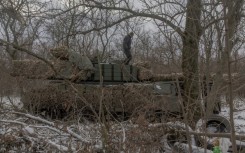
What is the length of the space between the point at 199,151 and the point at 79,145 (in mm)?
1323

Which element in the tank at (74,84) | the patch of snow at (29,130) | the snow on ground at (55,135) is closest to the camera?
the snow on ground at (55,135)

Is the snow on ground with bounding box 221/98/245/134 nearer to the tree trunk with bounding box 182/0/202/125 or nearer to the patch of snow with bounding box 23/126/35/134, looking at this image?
the tree trunk with bounding box 182/0/202/125

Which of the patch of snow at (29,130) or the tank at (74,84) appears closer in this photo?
the patch of snow at (29,130)

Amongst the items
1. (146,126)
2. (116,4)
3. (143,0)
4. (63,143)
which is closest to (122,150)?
(146,126)

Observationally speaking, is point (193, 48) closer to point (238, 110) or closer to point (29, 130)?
point (238, 110)

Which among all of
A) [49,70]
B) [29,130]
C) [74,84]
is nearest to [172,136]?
[29,130]

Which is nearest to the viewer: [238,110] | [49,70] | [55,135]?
[238,110]

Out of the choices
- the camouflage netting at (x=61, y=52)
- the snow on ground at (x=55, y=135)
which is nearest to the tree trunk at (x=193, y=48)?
the snow on ground at (x=55, y=135)

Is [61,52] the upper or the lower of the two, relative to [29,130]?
upper

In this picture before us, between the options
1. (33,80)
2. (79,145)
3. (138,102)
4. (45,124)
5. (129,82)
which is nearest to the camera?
(79,145)

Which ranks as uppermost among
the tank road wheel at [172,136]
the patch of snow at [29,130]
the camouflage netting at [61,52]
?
the camouflage netting at [61,52]

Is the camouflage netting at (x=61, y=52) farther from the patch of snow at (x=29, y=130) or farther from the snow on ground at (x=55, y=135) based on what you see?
the patch of snow at (x=29, y=130)

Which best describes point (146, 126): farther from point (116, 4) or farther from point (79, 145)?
point (116, 4)

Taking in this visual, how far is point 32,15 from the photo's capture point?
1188 centimetres
